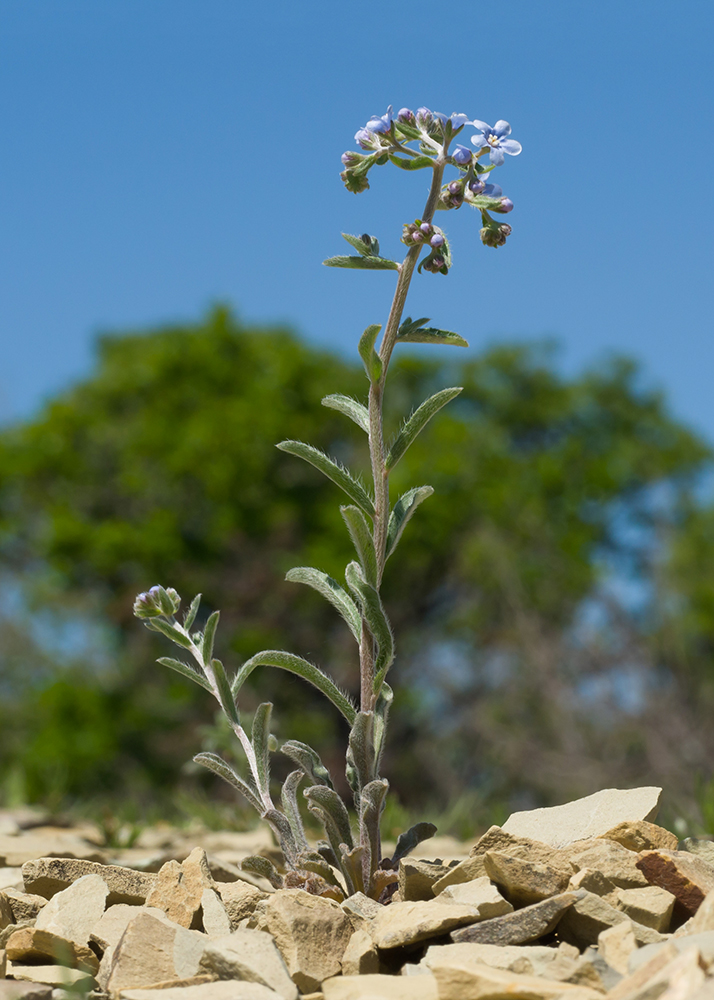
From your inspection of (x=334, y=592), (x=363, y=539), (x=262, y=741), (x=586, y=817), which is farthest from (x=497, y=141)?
(x=586, y=817)

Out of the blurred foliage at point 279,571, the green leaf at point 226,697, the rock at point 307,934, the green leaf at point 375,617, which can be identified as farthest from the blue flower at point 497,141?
the blurred foliage at point 279,571

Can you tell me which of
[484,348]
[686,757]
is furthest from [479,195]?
[484,348]

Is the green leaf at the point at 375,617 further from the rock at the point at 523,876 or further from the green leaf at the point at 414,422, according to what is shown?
the rock at the point at 523,876

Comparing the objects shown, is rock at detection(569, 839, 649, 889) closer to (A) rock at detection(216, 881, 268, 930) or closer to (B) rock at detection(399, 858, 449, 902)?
(B) rock at detection(399, 858, 449, 902)

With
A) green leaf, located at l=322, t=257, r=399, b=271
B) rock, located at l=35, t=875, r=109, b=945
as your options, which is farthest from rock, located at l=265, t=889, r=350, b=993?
green leaf, located at l=322, t=257, r=399, b=271

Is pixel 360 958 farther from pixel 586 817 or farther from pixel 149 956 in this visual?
pixel 586 817

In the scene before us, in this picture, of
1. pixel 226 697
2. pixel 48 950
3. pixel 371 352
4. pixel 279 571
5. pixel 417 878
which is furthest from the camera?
pixel 279 571
